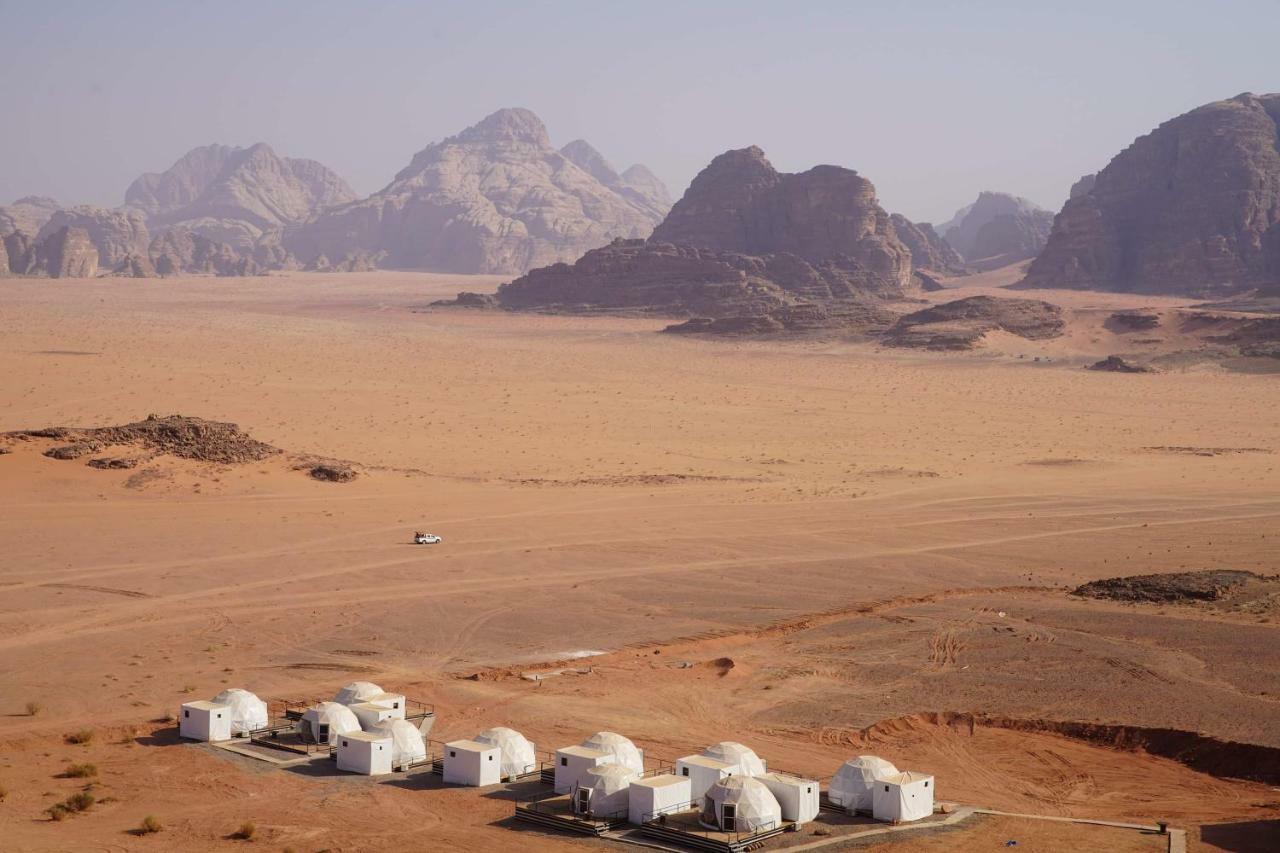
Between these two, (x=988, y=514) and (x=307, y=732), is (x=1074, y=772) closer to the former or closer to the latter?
(x=307, y=732)

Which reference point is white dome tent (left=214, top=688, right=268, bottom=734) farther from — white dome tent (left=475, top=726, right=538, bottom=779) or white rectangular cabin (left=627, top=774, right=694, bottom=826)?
white rectangular cabin (left=627, top=774, right=694, bottom=826)

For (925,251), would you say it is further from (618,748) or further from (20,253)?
(618,748)

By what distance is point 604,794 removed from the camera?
1919cm

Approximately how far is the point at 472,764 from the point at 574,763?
1.68 meters

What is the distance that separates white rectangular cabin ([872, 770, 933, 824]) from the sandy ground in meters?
0.62

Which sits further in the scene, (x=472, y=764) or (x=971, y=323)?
(x=971, y=323)

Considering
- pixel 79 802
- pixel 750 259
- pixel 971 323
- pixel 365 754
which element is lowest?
pixel 79 802

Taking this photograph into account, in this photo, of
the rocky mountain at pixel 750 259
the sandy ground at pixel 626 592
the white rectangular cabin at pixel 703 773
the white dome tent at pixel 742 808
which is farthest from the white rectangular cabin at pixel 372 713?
the rocky mountain at pixel 750 259

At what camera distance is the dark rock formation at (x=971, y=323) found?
9862cm

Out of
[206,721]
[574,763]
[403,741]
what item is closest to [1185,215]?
[403,741]

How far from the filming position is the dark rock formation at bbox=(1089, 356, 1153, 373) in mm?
85375

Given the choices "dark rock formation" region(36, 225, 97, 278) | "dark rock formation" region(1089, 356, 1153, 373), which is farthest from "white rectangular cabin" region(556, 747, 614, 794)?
"dark rock formation" region(36, 225, 97, 278)

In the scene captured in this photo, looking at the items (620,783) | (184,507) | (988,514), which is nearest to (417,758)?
(620,783)

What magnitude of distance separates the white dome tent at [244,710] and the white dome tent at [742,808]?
8043 millimetres
